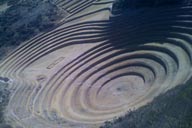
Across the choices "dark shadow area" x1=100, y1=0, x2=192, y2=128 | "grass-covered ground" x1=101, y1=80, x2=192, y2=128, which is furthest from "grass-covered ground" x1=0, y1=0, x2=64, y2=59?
"grass-covered ground" x1=101, y1=80, x2=192, y2=128

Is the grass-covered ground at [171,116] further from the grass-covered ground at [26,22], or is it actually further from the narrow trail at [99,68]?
the grass-covered ground at [26,22]

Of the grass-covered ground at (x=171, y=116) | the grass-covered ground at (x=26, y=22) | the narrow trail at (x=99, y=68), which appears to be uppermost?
the grass-covered ground at (x=26, y=22)

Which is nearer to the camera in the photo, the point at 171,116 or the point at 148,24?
the point at 171,116

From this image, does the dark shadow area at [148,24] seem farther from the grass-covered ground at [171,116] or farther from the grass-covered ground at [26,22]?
the grass-covered ground at [171,116]

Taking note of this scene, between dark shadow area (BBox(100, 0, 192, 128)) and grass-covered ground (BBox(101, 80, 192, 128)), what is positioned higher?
dark shadow area (BBox(100, 0, 192, 128))

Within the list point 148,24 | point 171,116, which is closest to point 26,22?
point 148,24

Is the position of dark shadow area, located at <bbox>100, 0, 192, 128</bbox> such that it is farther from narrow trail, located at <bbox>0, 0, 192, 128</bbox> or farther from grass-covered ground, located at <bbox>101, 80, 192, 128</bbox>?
grass-covered ground, located at <bbox>101, 80, 192, 128</bbox>

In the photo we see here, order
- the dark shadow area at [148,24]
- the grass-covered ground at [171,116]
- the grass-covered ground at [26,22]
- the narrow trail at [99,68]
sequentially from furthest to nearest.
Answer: the grass-covered ground at [26,22]
the dark shadow area at [148,24]
the narrow trail at [99,68]
the grass-covered ground at [171,116]

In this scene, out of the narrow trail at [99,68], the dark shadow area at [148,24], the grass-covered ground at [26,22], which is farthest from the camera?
the grass-covered ground at [26,22]

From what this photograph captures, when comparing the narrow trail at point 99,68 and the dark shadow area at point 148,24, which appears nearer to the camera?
the narrow trail at point 99,68

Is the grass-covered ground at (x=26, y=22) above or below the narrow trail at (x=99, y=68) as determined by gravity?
above

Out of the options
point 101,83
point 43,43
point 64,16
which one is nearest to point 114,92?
point 101,83

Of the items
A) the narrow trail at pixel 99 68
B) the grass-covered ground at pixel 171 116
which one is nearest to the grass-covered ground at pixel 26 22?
the narrow trail at pixel 99 68

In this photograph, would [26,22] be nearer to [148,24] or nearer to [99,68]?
[99,68]
